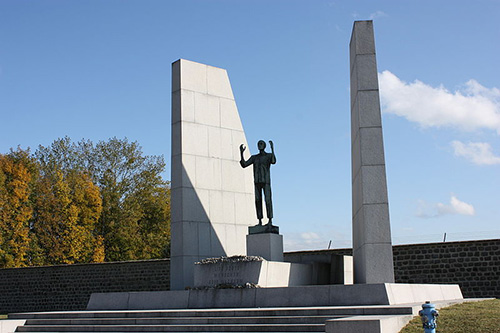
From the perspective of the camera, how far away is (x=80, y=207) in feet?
108

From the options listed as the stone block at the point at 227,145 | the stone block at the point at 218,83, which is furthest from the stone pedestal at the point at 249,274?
the stone block at the point at 218,83

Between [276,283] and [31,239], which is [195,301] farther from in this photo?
[31,239]

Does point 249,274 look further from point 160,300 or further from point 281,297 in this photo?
point 160,300

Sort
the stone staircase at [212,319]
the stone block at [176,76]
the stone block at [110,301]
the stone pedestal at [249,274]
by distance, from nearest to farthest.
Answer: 1. the stone staircase at [212,319]
2. the stone pedestal at [249,274]
3. the stone block at [110,301]
4. the stone block at [176,76]

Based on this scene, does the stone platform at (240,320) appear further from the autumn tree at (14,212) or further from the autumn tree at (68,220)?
the autumn tree at (68,220)

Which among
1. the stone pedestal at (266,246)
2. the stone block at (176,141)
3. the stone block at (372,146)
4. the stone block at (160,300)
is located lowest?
the stone block at (160,300)

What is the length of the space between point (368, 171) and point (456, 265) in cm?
680

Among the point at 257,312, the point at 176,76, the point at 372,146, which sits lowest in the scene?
the point at 257,312

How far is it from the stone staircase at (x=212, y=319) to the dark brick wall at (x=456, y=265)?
5.89 metres

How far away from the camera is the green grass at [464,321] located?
7.83 metres

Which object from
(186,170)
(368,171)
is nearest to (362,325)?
(368,171)

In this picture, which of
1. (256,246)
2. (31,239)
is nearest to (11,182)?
(31,239)

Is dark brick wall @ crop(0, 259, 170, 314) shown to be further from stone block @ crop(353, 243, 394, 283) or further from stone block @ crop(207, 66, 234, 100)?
stone block @ crop(353, 243, 394, 283)

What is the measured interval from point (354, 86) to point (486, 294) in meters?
7.57
